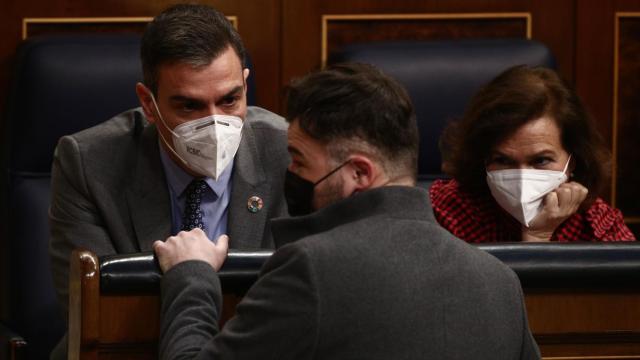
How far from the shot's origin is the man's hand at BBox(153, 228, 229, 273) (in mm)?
1694

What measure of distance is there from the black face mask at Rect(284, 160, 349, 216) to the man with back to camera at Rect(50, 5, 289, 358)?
0.63m

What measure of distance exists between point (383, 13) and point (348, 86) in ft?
5.71

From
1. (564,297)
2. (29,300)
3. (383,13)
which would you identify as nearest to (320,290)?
(564,297)

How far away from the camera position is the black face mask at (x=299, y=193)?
1.62 meters

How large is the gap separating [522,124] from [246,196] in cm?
58

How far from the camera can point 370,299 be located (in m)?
1.46

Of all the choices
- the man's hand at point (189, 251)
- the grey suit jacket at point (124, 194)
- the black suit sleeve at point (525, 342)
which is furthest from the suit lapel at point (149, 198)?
the black suit sleeve at point (525, 342)

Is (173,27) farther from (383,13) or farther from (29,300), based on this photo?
(383,13)

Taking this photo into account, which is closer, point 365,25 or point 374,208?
point 374,208

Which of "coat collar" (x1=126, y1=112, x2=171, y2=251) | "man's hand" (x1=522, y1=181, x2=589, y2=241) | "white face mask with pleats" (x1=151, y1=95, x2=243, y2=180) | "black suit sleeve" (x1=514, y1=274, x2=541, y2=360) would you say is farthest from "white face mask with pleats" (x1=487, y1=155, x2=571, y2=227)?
"black suit sleeve" (x1=514, y1=274, x2=541, y2=360)

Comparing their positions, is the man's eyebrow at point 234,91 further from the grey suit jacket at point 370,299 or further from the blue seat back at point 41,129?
the grey suit jacket at point 370,299

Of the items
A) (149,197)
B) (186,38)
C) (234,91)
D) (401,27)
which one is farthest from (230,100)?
(401,27)

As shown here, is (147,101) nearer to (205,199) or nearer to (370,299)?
(205,199)

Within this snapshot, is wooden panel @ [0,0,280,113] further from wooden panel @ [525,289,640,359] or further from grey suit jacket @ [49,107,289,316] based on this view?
wooden panel @ [525,289,640,359]
